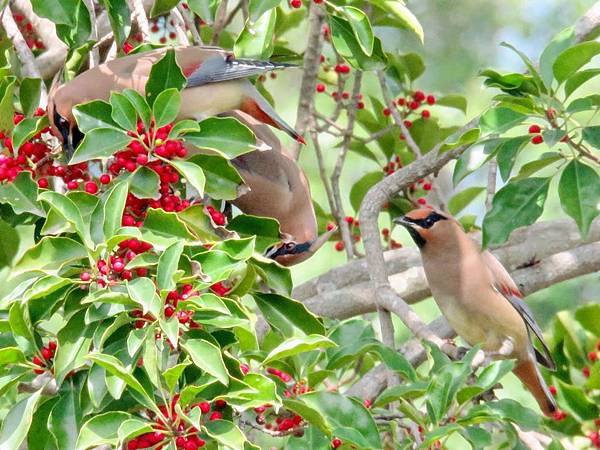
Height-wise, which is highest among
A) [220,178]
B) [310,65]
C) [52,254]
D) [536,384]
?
[310,65]

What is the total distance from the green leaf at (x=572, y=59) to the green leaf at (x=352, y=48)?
17.6 inches

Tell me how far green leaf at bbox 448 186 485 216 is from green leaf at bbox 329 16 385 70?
137 centimetres

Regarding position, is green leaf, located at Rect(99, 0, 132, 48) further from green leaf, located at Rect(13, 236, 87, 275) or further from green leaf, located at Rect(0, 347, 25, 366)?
green leaf, located at Rect(0, 347, 25, 366)

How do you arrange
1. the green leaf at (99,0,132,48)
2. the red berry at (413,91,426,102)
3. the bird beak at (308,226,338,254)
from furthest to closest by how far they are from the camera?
1. the red berry at (413,91,426,102)
2. the bird beak at (308,226,338,254)
3. the green leaf at (99,0,132,48)

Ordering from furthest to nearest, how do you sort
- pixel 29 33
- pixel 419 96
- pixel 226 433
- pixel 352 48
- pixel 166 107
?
pixel 419 96
pixel 29 33
pixel 352 48
pixel 166 107
pixel 226 433

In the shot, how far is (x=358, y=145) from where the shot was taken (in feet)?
14.6

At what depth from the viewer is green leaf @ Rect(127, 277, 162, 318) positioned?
2.05 meters

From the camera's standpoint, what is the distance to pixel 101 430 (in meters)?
2.17

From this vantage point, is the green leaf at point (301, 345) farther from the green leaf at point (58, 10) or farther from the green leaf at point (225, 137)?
the green leaf at point (58, 10)

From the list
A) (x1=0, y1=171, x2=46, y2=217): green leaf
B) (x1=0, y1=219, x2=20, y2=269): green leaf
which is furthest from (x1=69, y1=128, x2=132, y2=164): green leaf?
(x1=0, y1=219, x2=20, y2=269): green leaf

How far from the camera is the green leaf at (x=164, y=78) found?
2.53 meters

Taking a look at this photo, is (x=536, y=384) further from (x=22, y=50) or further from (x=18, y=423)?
(x=18, y=423)

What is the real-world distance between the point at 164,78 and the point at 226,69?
591 millimetres

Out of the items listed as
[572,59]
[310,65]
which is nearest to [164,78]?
[572,59]
